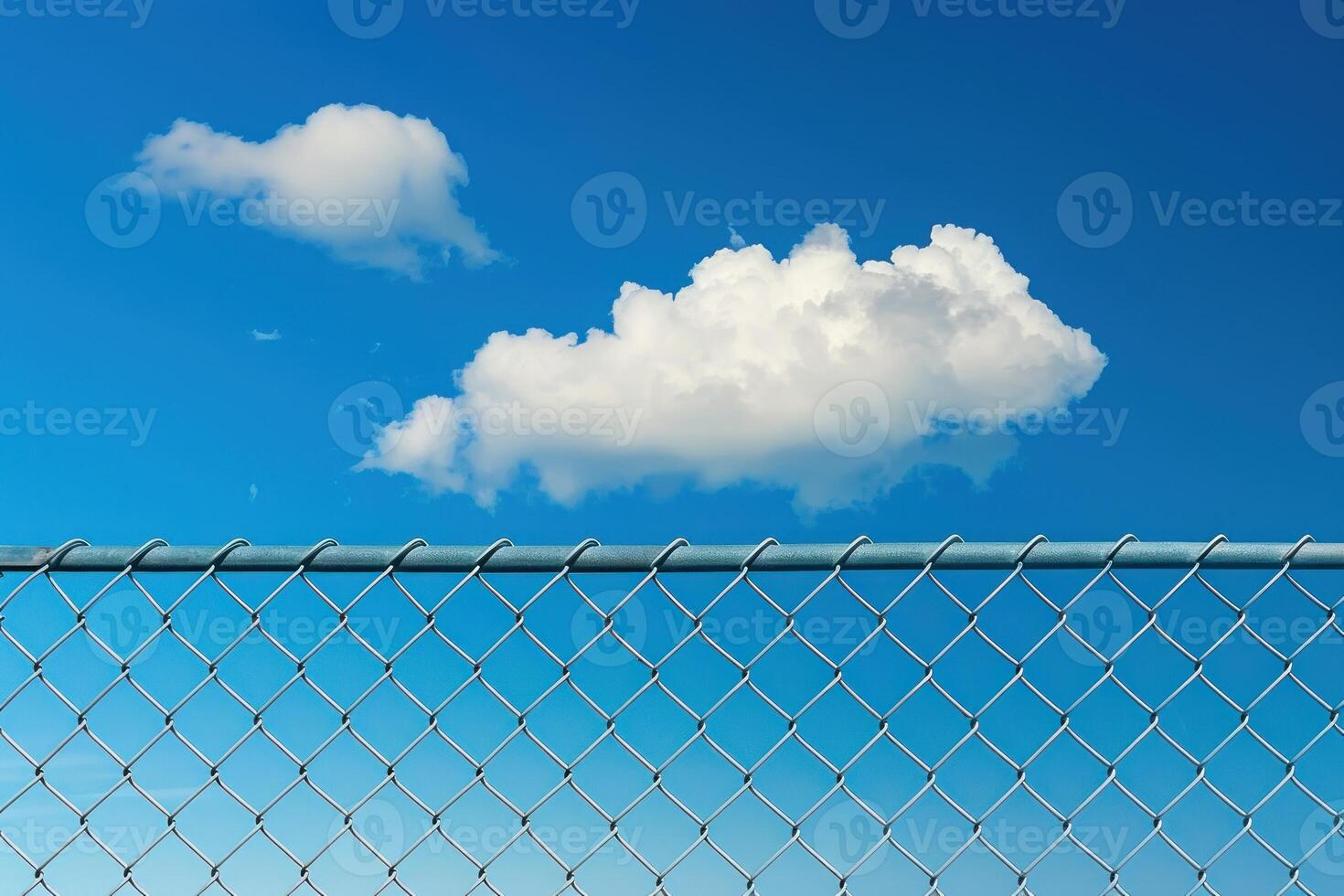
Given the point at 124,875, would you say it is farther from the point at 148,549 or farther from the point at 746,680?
the point at 746,680

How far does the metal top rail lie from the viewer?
2410 mm

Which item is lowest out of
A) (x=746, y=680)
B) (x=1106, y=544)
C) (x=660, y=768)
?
(x=660, y=768)

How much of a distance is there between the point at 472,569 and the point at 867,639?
0.95 meters

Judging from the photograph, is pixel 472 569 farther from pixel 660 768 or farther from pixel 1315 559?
pixel 1315 559

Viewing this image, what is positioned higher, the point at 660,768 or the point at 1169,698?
the point at 1169,698

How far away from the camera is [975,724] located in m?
2.51

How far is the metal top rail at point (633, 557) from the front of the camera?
94.9 inches

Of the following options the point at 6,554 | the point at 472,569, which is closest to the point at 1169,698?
the point at 472,569

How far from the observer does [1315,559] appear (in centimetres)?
265

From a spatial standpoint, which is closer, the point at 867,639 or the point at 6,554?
the point at 867,639

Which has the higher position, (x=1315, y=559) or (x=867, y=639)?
(x=1315, y=559)

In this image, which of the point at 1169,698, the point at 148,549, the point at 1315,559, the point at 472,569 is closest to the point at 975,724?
the point at 1169,698

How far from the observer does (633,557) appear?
241cm

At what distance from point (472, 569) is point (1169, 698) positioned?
1.78 m
